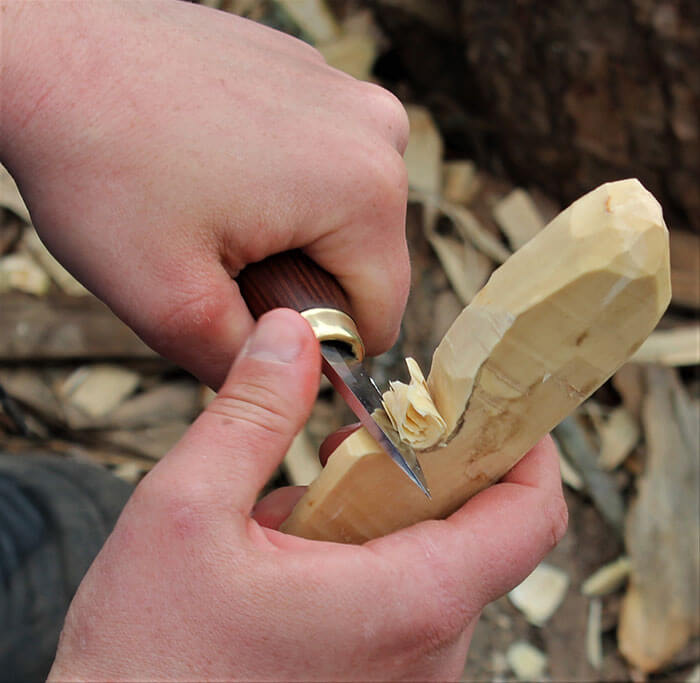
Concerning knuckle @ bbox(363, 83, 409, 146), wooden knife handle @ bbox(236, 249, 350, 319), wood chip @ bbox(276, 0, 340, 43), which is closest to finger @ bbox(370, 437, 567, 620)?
wooden knife handle @ bbox(236, 249, 350, 319)

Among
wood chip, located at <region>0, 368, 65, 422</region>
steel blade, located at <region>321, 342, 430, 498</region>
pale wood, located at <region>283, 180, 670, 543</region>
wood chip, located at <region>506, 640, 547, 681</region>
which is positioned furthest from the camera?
wood chip, located at <region>0, 368, 65, 422</region>

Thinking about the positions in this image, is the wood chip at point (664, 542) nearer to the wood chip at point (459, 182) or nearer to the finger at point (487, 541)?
the wood chip at point (459, 182)

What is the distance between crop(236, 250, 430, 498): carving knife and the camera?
0.70 metres

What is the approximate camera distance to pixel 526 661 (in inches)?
61.6

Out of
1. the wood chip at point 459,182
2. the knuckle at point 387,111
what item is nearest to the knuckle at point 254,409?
Answer: the knuckle at point 387,111

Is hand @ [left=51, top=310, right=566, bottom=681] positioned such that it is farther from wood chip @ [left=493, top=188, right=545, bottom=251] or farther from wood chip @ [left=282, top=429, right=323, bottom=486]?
wood chip @ [left=493, top=188, right=545, bottom=251]

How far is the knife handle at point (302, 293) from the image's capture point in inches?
28.9

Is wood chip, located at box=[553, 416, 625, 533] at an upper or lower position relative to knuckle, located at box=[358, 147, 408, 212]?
lower

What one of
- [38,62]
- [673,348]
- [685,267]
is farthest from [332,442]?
[685,267]

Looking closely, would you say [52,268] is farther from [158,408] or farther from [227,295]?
[227,295]

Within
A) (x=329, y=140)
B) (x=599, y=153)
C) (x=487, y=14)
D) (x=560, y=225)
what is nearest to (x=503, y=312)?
(x=560, y=225)

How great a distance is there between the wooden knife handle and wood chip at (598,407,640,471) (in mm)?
1310

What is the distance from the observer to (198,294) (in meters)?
0.74

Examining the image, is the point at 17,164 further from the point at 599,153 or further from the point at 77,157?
the point at 599,153
